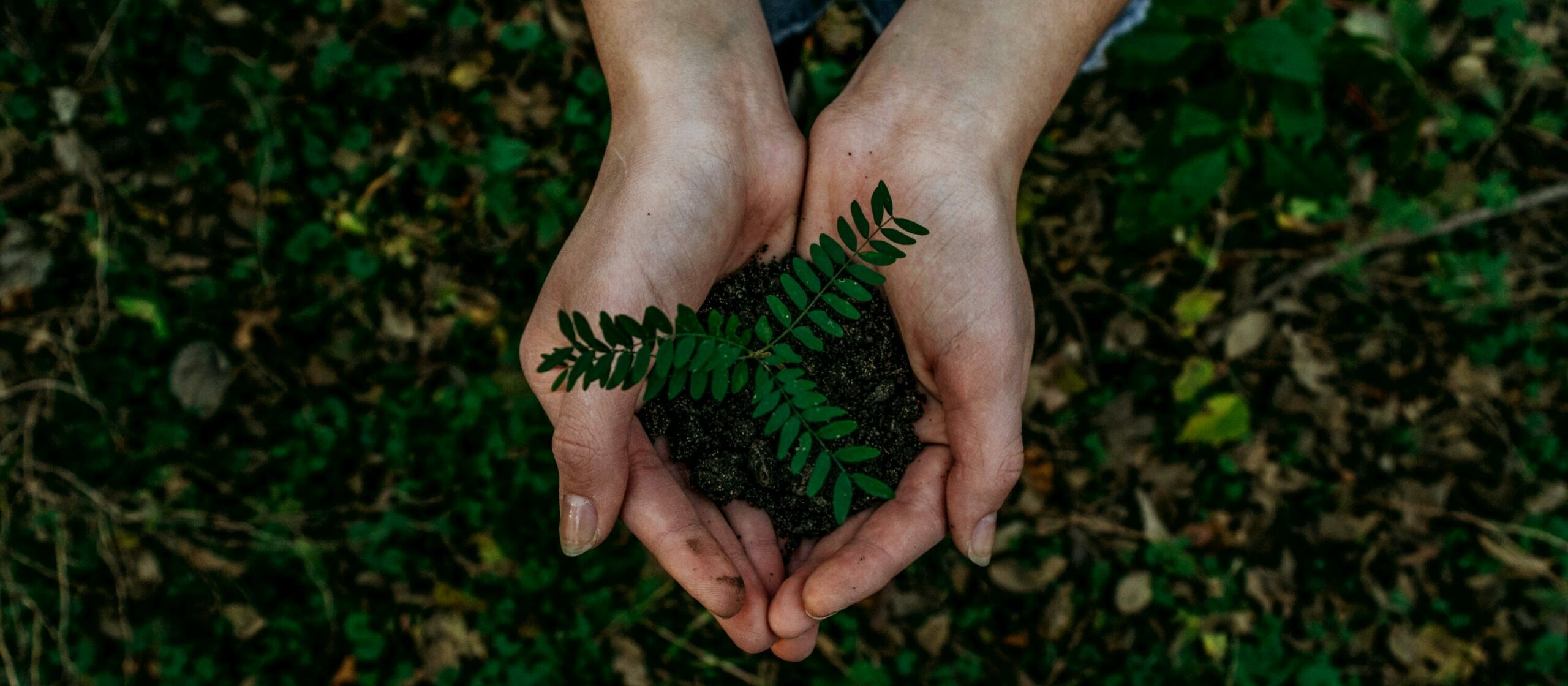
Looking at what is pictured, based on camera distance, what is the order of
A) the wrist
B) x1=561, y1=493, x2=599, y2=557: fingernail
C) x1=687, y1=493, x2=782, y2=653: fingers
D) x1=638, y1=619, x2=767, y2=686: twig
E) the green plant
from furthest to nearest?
x1=638, y1=619, x2=767, y2=686: twig → the wrist → x1=687, y1=493, x2=782, y2=653: fingers → x1=561, y1=493, x2=599, y2=557: fingernail → the green plant

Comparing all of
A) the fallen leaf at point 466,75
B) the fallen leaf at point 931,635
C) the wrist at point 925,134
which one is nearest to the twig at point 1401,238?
the wrist at point 925,134

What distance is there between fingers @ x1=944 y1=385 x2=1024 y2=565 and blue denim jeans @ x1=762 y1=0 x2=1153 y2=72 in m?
1.37

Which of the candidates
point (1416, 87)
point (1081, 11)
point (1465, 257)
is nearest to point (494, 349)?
point (1081, 11)

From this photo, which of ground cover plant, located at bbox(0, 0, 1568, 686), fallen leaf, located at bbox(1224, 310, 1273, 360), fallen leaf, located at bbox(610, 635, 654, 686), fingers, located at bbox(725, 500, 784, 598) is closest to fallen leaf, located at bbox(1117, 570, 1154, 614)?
ground cover plant, located at bbox(0, 0, 1568, 686)

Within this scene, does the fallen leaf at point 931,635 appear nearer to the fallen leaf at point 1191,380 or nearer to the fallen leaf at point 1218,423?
the fallen leaf at point 1218,423

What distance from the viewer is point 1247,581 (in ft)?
12.0

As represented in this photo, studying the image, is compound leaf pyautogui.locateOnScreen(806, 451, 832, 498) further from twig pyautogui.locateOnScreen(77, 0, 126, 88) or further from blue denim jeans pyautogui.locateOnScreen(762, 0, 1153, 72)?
twig pyautogui.locateOnScreen(77, 0, 126, 88)

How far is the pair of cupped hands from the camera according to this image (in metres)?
2.39

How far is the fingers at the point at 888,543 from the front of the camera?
242 centimetres

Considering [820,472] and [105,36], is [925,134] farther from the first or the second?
[105,36]

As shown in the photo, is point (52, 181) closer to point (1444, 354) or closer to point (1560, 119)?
point (1444, 354)

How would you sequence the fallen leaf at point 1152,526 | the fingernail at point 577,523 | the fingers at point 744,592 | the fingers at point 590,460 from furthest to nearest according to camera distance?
the fallen leaf at point 1152,526
the fingers at point 744,592
the fingernail at point 577,523
the fingers at point 590,460

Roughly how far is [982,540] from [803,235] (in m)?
1.00

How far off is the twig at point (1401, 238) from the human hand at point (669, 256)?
7.12 ft
